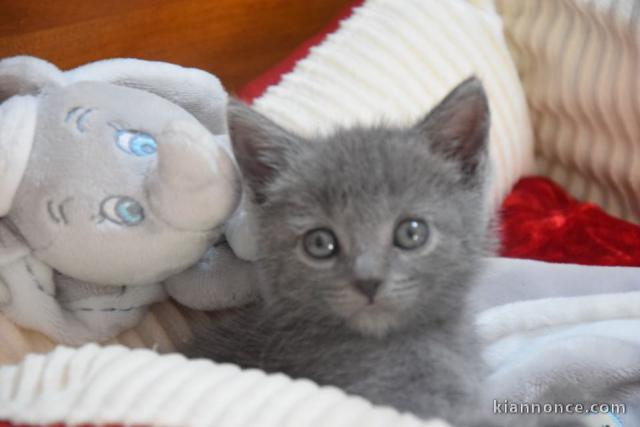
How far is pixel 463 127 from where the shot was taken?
111 centimetres

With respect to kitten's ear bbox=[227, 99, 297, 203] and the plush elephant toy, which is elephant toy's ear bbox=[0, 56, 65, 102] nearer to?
the plush elephant toy

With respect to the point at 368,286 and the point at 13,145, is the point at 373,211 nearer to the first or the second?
the point at 368,286

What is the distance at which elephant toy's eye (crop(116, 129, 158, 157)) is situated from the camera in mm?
1109

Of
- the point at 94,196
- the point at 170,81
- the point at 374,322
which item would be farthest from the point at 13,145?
the point at 374,322

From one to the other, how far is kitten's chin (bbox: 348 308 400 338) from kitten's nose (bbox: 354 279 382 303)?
30 millimetres

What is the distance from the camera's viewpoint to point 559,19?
1765mm

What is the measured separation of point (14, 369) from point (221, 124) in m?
0.55

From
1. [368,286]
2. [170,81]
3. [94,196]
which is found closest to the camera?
[368,286]

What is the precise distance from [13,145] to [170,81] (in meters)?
0.30

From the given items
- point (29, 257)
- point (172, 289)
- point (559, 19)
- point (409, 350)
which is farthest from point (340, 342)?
point (559, 19)

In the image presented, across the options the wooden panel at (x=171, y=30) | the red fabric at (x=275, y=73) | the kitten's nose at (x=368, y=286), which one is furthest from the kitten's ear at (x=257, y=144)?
the wooden panel at (x=171, y=30)

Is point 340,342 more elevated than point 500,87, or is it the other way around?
point 340,342

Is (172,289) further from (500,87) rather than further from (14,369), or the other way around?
(500,87)

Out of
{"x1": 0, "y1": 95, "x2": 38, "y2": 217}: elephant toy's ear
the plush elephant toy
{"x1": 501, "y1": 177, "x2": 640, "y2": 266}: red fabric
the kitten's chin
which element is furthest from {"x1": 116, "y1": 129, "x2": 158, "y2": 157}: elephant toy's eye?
{"x1": 501, "y1": 177, "x2": 640, "y2": 266}: red fabric
